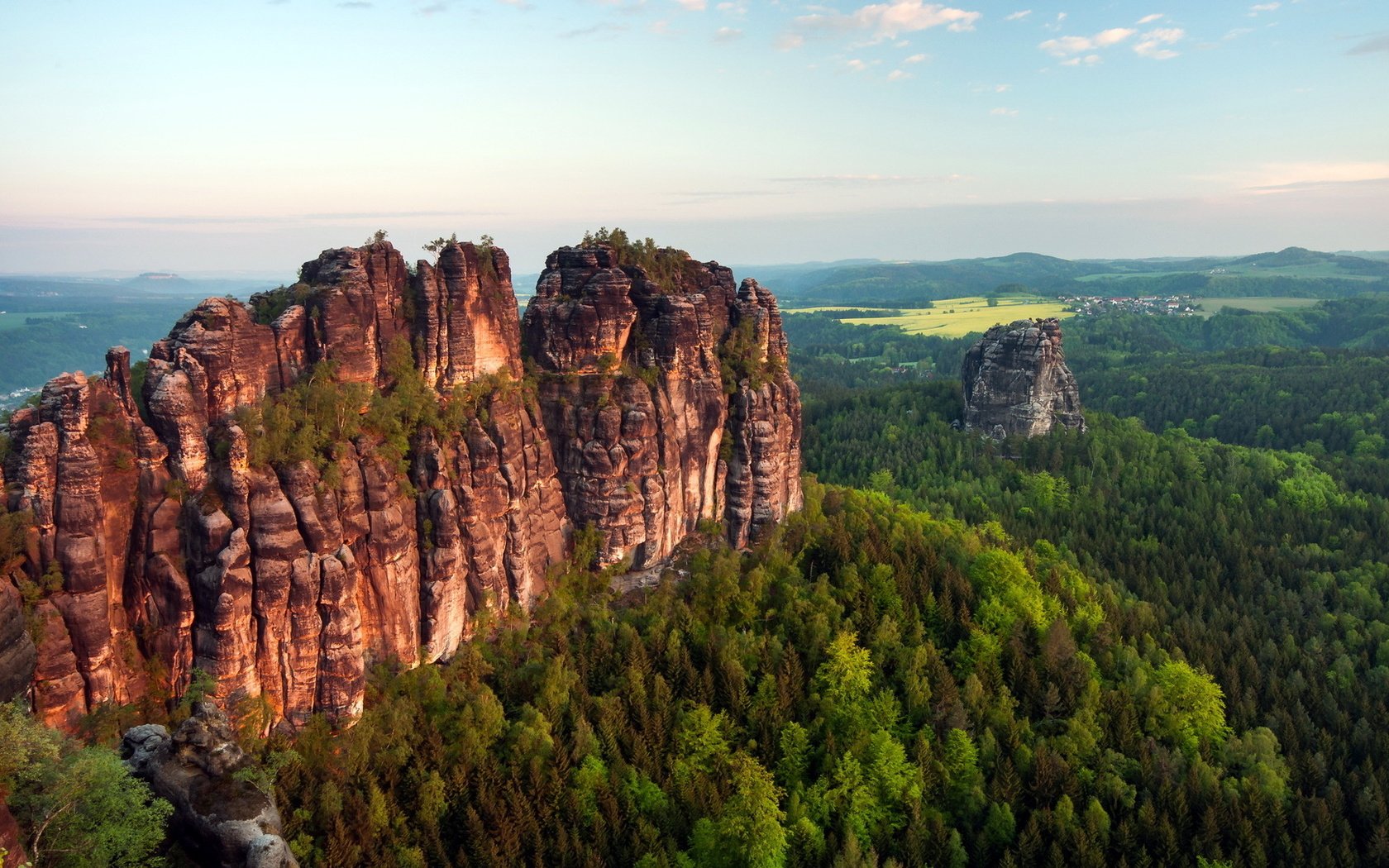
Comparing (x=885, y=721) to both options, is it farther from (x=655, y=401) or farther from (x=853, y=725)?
(x=655, y=401)

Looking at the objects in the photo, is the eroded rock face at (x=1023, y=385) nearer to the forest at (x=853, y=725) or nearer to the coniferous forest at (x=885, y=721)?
the coniferous forest at (x=885, y=721)

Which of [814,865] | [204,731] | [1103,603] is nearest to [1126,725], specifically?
[1103,603]

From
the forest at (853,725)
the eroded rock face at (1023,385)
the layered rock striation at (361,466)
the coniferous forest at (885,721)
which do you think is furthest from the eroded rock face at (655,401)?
the eroded rock face at (1023,385)

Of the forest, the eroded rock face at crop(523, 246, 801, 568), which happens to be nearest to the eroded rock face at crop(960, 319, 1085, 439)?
the forest

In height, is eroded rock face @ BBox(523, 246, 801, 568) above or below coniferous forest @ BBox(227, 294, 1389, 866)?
above

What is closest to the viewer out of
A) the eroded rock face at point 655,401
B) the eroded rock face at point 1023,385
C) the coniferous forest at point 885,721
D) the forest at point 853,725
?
the forest at point 853,725

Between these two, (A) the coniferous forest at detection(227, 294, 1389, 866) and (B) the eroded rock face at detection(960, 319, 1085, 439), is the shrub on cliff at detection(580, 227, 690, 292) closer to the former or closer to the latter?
(A) the coniferous forest at detection(227, 294, 1389, 866)
